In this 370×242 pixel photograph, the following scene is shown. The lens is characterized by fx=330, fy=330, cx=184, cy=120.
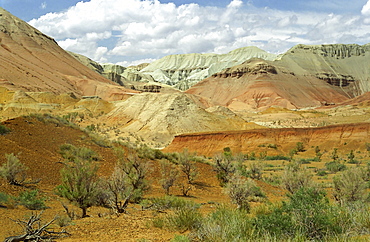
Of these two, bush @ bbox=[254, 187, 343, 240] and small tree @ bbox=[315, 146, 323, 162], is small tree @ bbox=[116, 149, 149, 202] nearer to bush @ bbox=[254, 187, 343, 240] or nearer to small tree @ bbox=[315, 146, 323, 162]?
bush @ bbox=[254, 187, 343, 240]

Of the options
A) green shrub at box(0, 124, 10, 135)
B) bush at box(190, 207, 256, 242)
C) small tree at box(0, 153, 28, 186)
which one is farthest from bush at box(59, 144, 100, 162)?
bush at box(190, 207, 256, 242)

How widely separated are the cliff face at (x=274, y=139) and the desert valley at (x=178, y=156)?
0.48 ft

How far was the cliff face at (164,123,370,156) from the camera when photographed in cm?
4125

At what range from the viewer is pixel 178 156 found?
22.9 m

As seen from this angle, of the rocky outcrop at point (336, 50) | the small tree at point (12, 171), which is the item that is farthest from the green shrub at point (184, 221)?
the rocky outcrop at point (336, 50)

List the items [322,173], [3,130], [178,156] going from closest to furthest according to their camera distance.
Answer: [3,130] → [178,156] → [322,173]

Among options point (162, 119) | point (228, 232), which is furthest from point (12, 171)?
point (162, 119)

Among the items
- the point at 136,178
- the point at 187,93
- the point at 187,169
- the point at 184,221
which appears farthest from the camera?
the point at 187,93

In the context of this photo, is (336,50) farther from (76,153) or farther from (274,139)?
(76,153)

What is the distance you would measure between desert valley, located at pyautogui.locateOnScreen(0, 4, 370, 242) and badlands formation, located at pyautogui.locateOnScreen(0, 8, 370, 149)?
0.43 meters

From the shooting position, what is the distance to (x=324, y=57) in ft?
452

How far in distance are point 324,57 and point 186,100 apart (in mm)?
101459

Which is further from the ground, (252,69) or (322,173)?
(252,69)

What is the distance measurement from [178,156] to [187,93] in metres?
87.9
